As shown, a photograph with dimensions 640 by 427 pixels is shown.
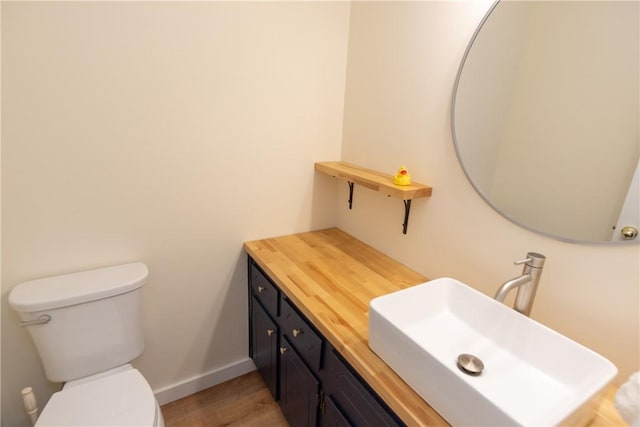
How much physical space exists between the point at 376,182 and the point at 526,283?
670 mm

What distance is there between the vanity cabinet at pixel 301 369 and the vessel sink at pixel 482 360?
170 mm

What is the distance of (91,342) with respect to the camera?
4.22ft

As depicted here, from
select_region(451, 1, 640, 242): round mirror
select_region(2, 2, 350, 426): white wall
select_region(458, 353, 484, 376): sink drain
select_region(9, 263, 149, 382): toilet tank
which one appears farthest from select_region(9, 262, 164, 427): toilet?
select_region(451, 1, 640, 242): round mirror

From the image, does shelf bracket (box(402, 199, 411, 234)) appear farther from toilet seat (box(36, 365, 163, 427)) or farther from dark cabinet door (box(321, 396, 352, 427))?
toilet seat (box(36, 365, 163, 427))

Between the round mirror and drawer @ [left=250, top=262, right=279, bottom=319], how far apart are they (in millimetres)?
959

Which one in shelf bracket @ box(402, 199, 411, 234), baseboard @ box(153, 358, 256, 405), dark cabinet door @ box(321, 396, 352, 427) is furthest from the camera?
baseboard @ box(153, 358, 256, 405)

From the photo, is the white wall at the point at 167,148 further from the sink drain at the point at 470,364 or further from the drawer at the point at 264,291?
the sink drain at the point at 470,364

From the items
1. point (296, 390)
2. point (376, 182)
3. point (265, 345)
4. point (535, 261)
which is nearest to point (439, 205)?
point (376, 182)

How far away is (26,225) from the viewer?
47.8 inches

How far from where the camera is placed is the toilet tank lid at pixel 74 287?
116 cm

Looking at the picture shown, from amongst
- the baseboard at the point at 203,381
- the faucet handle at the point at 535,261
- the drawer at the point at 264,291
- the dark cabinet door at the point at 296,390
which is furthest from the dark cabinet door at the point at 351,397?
the baseboard at the point at 203,381

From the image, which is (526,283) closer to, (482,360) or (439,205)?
(482,360)

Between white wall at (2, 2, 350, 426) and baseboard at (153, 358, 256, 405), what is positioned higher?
white wall at (2, 2, 350, 426)

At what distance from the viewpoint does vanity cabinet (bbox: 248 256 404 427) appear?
986 millimetres
